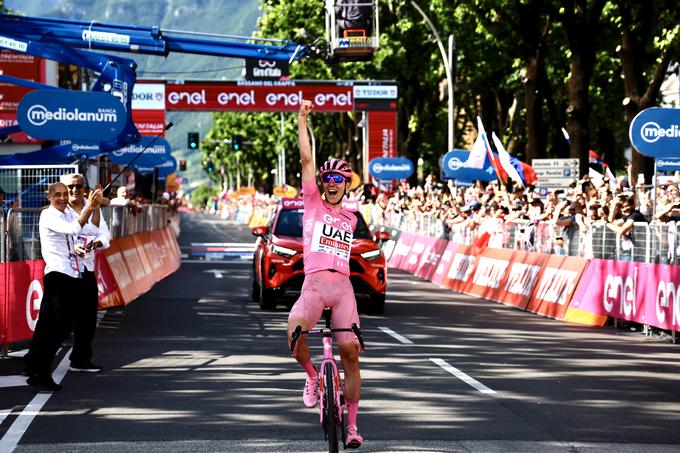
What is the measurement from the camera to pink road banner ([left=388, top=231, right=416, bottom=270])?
3591 cm

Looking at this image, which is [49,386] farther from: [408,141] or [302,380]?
[408,141]

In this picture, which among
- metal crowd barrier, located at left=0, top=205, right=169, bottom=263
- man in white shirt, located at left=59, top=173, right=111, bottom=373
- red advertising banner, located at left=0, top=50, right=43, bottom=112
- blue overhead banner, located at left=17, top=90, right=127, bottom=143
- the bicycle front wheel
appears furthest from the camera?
red advertising banner, located at left=0, top=50, right=43, bottom=112

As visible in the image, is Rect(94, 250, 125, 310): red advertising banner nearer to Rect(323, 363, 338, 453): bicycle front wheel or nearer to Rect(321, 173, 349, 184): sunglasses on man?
Rect(321, 173, 349, 184): sunglasses on man

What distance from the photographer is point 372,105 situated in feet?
188

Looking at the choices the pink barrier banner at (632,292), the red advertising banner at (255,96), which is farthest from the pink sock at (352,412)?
the red advertising banner at (255,96)

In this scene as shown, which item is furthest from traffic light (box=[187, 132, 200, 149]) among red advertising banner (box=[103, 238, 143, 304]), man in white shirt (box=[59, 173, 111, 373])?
man in white shirt (box=[59, 173, 111, 373])

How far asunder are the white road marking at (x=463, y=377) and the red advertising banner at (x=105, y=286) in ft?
24.7

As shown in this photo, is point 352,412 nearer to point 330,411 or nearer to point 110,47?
point 330,411

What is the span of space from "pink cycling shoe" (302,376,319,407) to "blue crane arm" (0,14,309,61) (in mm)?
19237

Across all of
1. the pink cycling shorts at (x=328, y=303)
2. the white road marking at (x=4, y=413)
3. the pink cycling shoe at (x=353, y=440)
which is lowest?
the white road marking at (x=4, y=413)

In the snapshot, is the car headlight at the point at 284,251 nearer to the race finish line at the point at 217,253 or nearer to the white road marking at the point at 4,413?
the white road marking at the point at 4,413

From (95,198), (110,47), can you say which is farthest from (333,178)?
(110,47)

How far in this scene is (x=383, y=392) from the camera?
1120 cm

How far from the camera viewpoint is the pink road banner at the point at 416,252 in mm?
33191
